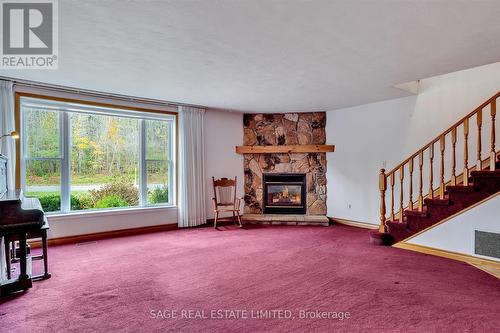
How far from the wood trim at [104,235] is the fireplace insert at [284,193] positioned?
6.86 ft

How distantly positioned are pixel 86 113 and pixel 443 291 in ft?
17.4

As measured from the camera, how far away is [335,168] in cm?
602

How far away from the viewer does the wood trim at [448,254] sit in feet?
11.0

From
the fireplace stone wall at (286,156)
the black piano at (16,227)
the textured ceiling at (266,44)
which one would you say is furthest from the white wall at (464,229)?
the black piano at (16,227)

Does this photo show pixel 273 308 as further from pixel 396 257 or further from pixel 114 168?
pixel 114 168

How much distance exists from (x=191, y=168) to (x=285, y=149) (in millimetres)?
2004

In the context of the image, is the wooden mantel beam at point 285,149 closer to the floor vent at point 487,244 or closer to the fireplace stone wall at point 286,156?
the fireplace stone wall at point 286,156

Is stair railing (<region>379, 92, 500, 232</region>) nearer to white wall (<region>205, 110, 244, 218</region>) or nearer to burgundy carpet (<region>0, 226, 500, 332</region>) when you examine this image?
burgundy carpet (<region>0, 226, 500, 332</region>)

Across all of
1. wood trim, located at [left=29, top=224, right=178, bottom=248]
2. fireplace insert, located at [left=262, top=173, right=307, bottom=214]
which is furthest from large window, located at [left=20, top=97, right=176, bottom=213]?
fireplace insert, located at [left=262, top=173, right=307, bottom=214]

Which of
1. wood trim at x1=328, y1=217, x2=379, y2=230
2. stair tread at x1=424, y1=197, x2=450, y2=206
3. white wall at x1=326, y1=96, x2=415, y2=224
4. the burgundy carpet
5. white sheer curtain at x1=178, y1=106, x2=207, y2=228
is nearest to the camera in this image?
the burgundy carpet

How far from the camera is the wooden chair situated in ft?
19.0

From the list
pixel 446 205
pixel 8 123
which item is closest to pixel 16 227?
pixel 8 123

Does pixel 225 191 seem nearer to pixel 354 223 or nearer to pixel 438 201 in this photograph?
pixel 354 223

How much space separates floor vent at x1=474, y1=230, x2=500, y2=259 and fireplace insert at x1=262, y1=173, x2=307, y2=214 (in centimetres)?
319
